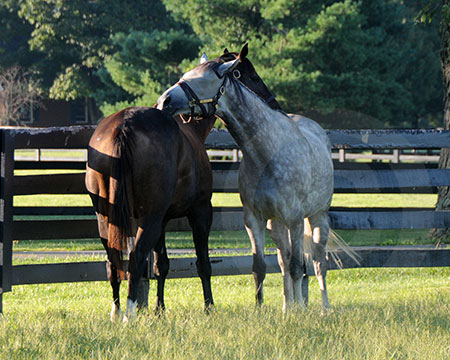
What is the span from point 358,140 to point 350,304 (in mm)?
2160

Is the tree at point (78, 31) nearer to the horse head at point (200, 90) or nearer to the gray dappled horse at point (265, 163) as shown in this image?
the gray dappled horse at point (265, 163)

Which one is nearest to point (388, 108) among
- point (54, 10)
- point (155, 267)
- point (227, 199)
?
point (227, 199)

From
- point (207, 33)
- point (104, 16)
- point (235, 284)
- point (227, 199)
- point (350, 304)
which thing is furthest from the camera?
point (104, 16)

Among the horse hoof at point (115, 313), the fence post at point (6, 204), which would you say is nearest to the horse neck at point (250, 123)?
the horse hoof at point (115, 313)

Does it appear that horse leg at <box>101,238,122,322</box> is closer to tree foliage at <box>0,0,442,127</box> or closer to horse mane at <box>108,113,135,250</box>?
horse mane at <box>108,113,135,250</box>

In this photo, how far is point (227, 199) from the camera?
23734 mm

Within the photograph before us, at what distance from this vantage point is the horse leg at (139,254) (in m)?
6.26

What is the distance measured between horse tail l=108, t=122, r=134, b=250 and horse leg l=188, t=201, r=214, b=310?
40.2 inches

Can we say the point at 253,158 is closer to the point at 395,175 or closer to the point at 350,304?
the point at 350,304

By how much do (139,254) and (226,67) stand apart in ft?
5.72

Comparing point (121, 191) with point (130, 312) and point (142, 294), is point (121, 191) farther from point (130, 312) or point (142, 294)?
point (142, 294)

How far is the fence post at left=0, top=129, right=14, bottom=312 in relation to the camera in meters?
7.31

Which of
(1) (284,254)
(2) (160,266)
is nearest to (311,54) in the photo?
(1) (284,254)

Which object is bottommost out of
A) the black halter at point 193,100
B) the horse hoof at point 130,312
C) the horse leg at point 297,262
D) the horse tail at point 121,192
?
the horse hoof at point 130,312
